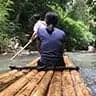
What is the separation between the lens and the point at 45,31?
709cm

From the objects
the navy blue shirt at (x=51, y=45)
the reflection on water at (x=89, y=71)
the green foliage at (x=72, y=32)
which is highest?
the green foliage at (x=72, y=32)

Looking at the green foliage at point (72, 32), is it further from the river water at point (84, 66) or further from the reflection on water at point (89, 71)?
the reflection on water at point (89, 71)

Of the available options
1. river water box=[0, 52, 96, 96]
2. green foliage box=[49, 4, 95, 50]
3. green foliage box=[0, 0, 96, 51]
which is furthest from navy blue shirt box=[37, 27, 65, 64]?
green foliage box=[49, 4, 95, 50]

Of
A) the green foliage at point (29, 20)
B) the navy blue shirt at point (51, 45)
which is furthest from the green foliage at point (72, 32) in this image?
the navy blue shirt at point (51, 45)

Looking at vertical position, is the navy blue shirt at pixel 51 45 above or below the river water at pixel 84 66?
above

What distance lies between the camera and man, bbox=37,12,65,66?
7086 millimetres

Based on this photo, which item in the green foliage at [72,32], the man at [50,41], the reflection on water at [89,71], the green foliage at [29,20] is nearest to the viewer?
the man at [50,41]

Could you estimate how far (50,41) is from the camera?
7.09 metres

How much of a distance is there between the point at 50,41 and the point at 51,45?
99 millimetres

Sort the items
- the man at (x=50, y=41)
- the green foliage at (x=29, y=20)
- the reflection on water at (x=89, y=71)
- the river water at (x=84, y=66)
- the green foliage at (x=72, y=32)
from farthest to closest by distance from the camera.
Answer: the green foliage at (x=72, y=32)
the green foliage at (x=29, y=20)
the river water at (x=84, y=66)
the reflection on water at (x=89, y=71)
the man at (x=50, y=41)

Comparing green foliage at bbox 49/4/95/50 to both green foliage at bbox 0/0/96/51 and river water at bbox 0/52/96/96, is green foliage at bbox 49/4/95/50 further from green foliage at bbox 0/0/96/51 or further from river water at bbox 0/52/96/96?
river water at bbox 0/52/96/96

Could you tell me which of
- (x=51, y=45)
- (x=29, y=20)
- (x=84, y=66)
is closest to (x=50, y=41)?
(x=51, y=45)

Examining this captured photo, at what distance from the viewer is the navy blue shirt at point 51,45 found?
7.09 metres

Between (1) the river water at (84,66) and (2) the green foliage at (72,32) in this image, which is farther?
→ (2) the green foliage at (72,32)
